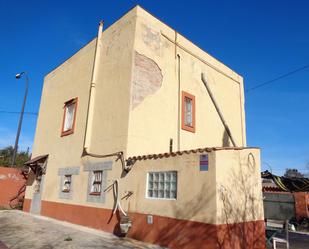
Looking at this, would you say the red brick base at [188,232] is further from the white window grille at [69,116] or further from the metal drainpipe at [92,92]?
the white window grille at [69,116]

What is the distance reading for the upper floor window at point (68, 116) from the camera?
1608 cm

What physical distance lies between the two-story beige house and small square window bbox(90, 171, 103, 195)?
4 centimetres

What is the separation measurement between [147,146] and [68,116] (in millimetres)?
6515

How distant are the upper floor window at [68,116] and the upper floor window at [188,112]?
5831 mm

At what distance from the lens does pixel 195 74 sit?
52.2 ft

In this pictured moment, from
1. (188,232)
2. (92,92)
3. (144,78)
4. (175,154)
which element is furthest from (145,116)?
(188,232)

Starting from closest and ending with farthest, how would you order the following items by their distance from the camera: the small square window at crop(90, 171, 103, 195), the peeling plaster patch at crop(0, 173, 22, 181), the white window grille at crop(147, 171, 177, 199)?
the white window grille at crop(147, 171, 177, 199) < the small square window at crop(90, 171, 103, 195) < the peeling plaster patch at crop(0, 173, 22, 181)

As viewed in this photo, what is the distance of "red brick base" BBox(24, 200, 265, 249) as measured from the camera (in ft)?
27.1

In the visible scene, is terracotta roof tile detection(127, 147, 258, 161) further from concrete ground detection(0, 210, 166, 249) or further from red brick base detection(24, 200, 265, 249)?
concrete ground detection(0, 210, 166, 249)

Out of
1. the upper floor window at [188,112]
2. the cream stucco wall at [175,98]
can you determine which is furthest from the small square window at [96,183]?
the upper floor window at [188,112]

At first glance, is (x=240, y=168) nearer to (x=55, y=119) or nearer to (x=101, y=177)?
(x=101, y=177)

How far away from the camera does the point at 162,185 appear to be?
32.7ft

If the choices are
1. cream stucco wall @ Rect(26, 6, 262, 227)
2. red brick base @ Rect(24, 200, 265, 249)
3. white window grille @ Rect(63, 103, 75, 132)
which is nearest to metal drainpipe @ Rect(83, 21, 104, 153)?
cream stucco wall @ Rect(26, 6, 262, 227)

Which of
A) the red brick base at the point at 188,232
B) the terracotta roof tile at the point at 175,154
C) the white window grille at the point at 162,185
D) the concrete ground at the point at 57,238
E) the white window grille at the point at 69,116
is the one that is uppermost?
the white window grille at the point at 69,116
